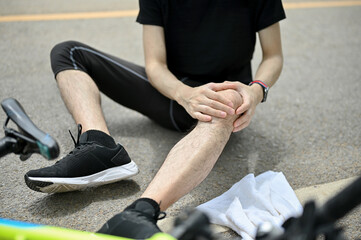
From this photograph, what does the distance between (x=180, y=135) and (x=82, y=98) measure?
59 centimetres

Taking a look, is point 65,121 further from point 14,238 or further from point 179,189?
point 14,238

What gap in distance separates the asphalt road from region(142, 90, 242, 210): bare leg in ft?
0.93

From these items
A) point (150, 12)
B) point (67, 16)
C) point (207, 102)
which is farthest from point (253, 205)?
point (67, 16)

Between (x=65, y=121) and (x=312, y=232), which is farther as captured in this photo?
(x=65, y=121)

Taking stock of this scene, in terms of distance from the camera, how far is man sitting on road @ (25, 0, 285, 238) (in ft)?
5.05

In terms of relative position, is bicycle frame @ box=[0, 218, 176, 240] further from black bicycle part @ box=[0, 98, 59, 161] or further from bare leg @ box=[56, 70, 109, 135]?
bare leg @ box=[56, 70, 109, 135]

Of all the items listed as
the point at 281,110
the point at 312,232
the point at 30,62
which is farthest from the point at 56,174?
the point at 30,62

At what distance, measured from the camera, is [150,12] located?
1.90 m

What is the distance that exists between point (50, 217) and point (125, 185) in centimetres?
34

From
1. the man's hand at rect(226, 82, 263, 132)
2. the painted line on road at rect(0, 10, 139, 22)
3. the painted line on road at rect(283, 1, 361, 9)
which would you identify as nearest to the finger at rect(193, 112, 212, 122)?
the man's hand at rect(226, 82, 263, 132)

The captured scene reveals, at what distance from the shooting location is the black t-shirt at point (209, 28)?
1.90 m

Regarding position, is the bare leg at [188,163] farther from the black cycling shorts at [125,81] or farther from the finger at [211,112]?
the black cycling shorts at [125,81]

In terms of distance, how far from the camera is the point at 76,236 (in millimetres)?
896

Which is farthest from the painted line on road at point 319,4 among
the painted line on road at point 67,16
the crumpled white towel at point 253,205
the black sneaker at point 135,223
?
the black sneaker at point 135,223
